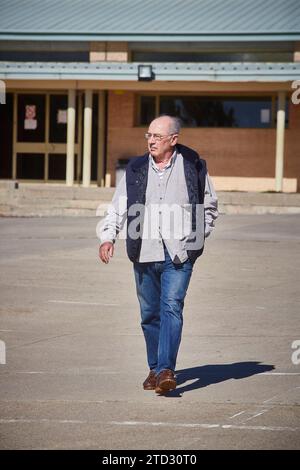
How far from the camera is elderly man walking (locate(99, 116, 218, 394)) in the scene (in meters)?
7.97

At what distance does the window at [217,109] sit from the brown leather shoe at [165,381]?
2409cm

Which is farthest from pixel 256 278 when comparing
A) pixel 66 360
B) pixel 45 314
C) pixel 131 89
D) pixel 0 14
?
pixel 0 14

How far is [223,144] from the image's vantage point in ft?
104

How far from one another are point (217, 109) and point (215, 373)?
23.4 m

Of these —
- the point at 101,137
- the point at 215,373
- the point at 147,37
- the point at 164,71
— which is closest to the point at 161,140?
the point at 215,373

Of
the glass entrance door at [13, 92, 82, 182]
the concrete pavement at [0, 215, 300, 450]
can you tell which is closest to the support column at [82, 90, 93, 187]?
the glass entrance door at [13, 92, 82, 182]

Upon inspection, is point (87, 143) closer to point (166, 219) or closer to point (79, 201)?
point (79, 201)

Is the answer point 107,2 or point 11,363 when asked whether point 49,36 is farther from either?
point 11,363

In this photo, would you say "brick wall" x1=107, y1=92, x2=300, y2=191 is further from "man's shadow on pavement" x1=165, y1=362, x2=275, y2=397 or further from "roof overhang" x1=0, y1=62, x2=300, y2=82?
"man's shadow on pavement" x1=165, y1=362, x2=275, y2=397

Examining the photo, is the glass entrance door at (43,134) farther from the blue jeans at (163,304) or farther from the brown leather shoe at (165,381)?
the brown leather shoe at (165,381)

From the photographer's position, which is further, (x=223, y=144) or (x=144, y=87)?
(x=223, y=144)

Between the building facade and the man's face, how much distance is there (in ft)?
68.3

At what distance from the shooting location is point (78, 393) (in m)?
8.12

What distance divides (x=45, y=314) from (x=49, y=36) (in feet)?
70.8
